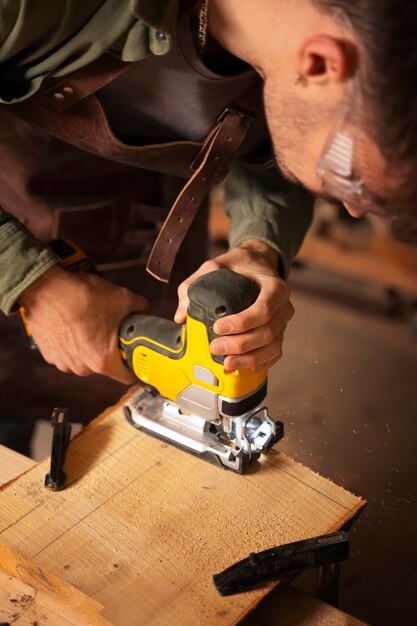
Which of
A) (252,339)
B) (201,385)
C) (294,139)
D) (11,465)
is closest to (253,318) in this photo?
(252,339)

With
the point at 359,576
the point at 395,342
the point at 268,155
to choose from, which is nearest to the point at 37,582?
the point at 359,576

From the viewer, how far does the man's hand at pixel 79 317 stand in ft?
4.80

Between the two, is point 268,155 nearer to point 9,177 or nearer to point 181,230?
point 181,230

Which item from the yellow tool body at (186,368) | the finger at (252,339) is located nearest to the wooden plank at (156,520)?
the yellow tool body at (186,368)

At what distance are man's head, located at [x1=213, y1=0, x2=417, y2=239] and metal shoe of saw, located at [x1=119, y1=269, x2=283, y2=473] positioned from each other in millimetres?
248

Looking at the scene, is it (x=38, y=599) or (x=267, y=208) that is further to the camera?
(x=267, y=208)

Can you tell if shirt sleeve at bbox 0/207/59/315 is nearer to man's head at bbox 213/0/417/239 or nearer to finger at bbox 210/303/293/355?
finger at bbox 210/303/293/355

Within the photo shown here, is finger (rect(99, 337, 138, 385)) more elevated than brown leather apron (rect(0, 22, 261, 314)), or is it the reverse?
brown leather apron (rect(0, 22, 261, 314))

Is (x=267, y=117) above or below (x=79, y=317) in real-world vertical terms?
above

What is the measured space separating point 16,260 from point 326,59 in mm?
690

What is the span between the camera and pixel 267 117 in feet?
4.05

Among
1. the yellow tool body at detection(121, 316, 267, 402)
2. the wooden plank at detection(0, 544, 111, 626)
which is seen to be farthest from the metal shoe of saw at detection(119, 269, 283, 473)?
the wooden plank at detection(0, 544, 111, 626)

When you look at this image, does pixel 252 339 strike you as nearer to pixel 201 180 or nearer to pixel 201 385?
pixel 201 385

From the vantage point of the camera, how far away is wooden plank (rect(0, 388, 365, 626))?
1136 millimetres
